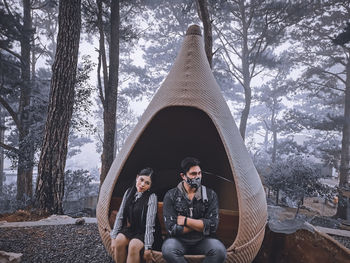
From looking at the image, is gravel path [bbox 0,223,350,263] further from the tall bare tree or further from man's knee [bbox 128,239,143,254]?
the tall bare tree

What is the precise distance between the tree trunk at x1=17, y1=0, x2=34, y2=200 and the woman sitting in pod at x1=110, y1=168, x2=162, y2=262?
470 centimetres

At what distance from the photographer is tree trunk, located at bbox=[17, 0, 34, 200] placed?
5.49 m

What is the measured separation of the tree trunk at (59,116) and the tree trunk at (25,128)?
80.0 inches

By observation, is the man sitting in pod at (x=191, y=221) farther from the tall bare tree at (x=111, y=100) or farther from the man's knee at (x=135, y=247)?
the tall bare tree at (x=111, y=100)

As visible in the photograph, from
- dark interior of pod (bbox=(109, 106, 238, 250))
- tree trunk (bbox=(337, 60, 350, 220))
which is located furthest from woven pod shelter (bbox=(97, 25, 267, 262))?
tree trunk (bbox=(337, 60, 350, 220))

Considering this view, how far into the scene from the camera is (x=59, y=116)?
12.9ft

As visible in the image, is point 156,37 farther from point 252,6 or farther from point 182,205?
point 182,205

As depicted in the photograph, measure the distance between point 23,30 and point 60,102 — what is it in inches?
158

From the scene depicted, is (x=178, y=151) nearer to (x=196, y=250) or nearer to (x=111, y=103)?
(x=196, y=250)

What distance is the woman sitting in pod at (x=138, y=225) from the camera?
1.68 metres

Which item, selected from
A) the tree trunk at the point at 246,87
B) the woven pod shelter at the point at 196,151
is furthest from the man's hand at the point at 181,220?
the tree trunk at the point at 246,87

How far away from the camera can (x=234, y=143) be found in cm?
219

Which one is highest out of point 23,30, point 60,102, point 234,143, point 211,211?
point 23,30

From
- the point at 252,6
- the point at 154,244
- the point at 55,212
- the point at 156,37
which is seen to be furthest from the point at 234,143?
the point at 156,37
